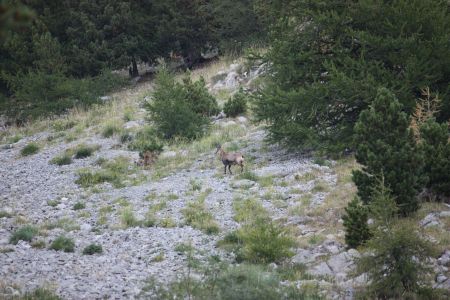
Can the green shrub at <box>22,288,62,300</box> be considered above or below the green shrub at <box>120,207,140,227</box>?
above

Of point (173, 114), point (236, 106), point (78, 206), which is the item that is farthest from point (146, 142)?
point (78, 206)

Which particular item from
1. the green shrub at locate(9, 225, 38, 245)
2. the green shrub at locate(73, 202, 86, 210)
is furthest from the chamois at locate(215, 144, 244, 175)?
the green shrub at locate(9, 225, 38, 245)

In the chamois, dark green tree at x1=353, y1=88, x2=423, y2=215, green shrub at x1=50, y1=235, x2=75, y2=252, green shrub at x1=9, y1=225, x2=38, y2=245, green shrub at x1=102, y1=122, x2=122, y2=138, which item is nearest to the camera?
dark green tree at x1=353, y1=88, x2=423, y2=215

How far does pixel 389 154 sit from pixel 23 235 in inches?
289

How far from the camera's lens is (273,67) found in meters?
18.1

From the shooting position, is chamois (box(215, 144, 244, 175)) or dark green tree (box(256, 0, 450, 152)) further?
chamois (box(215, 144, 244, 175))

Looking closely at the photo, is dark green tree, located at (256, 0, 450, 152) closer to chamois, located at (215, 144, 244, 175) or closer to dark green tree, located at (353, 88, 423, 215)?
chamois, located at (215, 144, 244, 175)

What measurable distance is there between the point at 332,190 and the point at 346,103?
4134 mm

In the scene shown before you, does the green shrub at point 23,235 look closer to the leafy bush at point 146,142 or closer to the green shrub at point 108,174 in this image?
the green shrub at point 108,174

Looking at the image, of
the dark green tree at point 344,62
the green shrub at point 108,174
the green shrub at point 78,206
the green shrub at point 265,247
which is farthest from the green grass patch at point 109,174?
the green shrub at point 265,247

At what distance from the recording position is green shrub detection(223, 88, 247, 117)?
2280 centimetres

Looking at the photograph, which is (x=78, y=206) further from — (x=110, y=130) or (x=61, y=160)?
(x=110, y=130)

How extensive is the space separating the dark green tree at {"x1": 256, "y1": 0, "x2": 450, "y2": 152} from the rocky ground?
4.45ft

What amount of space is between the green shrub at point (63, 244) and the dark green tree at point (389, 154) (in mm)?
5516
